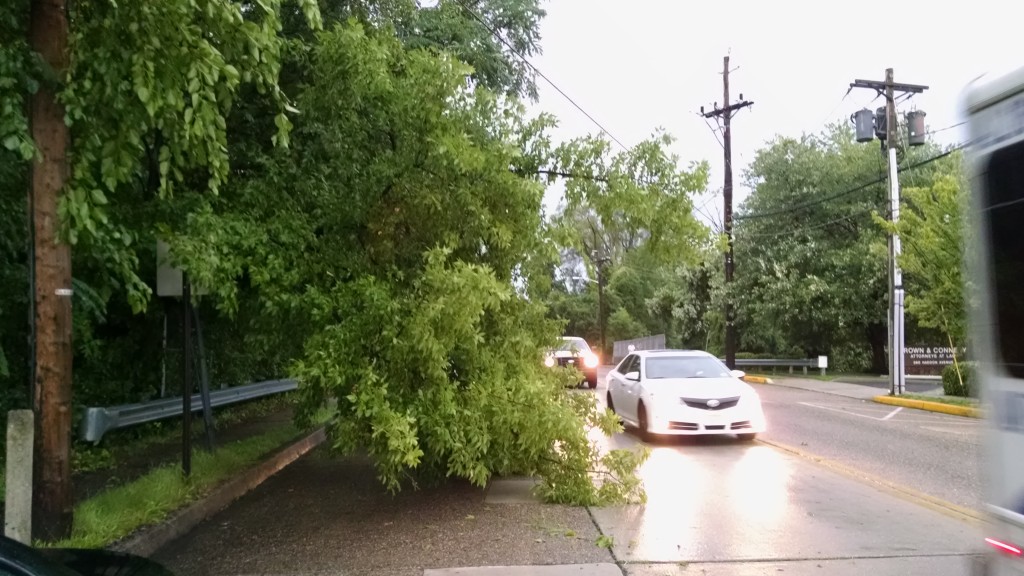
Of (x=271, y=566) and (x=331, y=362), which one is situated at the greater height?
(x=331, y=362)

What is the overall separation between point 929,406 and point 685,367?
878 cm

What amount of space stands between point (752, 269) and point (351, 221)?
28301 millimetres

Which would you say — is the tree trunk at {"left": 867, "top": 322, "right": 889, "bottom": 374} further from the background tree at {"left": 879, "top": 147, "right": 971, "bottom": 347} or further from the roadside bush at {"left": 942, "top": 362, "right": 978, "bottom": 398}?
the background tree at {"left": 879, "top": 147, "right": 971, "bottom": 347}

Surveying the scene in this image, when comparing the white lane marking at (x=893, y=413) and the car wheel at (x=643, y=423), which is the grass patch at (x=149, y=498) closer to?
the car wheel at (x=643, y=423)

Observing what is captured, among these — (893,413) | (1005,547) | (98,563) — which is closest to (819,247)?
(893,413)

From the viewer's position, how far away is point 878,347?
33.9m

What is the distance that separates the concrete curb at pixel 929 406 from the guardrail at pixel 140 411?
13254 mm

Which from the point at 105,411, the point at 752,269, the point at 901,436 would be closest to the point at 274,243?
the point at 105,411

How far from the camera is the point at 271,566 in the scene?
20.4ft

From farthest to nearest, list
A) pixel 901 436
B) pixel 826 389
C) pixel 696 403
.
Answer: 1. pixel 826 389
2. pixel 901 436
3. pixel 696 403

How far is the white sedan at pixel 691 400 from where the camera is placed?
1186 cm

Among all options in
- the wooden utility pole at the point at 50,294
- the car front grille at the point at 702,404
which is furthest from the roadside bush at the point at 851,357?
the wooden utility pole at the point at 50,294

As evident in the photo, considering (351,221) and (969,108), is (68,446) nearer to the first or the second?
(351,221)

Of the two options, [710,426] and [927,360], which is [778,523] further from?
[927,360]
